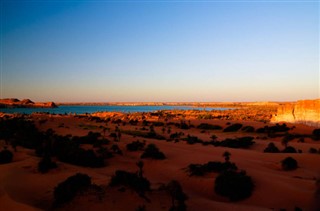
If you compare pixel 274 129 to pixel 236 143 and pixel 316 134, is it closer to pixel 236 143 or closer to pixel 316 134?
pixel 316 134

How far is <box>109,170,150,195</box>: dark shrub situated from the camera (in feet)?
36.0

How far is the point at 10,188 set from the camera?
12.0 metres

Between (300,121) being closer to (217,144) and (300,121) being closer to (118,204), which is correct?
(217,144)

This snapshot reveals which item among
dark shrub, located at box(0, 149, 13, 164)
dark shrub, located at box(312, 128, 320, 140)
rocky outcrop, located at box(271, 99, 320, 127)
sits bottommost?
dark shrub, located at box(312, 128, 320, 140)

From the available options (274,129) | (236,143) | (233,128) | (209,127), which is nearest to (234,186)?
(236,143)

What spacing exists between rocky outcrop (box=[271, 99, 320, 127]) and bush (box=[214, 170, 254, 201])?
90.5 ft

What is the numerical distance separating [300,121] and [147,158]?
28792mm

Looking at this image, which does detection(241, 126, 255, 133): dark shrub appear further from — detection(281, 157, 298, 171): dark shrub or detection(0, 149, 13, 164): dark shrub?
detection(0, 149, 13, 164): dark shrub

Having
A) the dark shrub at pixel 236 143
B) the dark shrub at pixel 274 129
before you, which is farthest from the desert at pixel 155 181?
the dark shrub at pixel 274 129

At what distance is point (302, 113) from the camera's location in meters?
40.2

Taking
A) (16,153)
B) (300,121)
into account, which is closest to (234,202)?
(16,153)

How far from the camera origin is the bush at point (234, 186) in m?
12.6

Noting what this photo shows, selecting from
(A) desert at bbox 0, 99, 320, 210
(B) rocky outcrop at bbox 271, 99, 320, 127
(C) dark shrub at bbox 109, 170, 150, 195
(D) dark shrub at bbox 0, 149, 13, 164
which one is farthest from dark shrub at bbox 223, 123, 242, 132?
(C) dark shrub at bbox 109, 170, 150, 195

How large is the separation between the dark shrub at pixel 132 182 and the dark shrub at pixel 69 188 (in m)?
1.08
